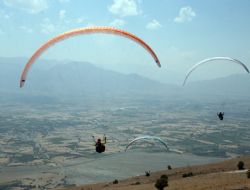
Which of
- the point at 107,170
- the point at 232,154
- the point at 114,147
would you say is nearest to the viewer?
the point at 107,170

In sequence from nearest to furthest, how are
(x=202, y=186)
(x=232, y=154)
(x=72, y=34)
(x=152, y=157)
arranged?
(x=72, y=34) < (x=202, y=186) < (x=152, y=157) < (x=232, y=154)

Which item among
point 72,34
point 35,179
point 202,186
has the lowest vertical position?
point 35,179

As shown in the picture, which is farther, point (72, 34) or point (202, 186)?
point (202, 186)

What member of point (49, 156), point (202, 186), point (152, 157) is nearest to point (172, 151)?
point (152, 157)

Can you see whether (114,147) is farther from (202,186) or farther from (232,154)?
(202,186)

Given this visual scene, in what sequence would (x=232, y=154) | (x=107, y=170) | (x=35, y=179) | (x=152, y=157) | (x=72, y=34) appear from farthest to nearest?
(x=232, y=154), (x=152, y=157), (x=107, y=170), (x=35, y=179), (x=72, y=34)

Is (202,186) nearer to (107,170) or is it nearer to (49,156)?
(107,170)

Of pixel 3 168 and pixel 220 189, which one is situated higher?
pixel 220 189

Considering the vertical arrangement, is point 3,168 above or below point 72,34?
below

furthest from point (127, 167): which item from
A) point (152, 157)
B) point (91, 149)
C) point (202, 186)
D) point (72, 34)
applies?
point (72, 34)
